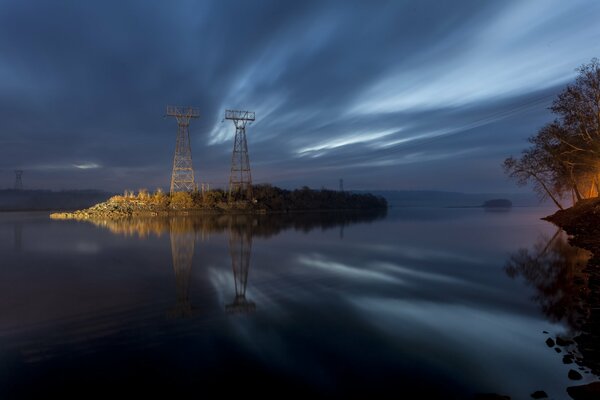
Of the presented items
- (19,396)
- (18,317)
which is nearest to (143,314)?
(18,317)

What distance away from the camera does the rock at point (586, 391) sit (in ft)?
11.5

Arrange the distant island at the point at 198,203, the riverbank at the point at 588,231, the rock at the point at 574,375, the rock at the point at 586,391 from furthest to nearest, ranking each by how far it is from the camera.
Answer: the distant island at the point at 198,203 < the riverbank at the point at 588,231 < the rock at the point at 574,375 < the rock at the point at 586,391

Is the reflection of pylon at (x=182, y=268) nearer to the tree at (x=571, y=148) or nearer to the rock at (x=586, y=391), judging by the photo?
the rock at (x=586, y=391)

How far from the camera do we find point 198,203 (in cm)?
4297

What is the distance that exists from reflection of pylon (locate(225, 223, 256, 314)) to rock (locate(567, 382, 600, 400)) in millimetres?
4720

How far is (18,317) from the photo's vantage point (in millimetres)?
5906

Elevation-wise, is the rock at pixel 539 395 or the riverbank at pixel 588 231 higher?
the rock at pixel 539 395

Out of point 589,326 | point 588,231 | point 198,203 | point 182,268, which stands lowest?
point 588,231

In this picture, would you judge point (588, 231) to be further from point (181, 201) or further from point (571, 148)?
point (181, 201)

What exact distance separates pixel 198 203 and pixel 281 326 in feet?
129

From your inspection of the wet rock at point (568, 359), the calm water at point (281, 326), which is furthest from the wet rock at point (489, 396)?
the wet rock at point (568, 359)

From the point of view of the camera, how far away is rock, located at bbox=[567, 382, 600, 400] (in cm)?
350

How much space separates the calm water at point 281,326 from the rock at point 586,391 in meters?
0.13

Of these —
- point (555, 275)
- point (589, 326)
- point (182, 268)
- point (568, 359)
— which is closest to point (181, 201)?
point (182, 268)
